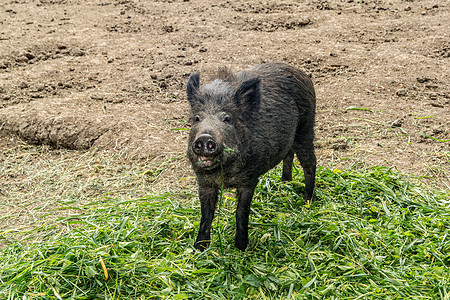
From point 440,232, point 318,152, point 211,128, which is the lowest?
point 318,152

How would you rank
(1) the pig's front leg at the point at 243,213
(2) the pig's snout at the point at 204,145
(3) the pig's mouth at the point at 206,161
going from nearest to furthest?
1. (2) the pig's snout at the point at 204,145
2. (3) the pig's mouth at the point at 206,161
3. (1) the pig's front leg at the point at 243,213

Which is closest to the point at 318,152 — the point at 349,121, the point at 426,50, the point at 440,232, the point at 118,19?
the point at 349,121

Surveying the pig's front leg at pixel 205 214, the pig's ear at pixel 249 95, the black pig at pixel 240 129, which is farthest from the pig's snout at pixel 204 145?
the pig's front leg at pixel 205 214

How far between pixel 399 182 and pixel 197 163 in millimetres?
2749

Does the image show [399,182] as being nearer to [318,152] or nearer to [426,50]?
[318,152]

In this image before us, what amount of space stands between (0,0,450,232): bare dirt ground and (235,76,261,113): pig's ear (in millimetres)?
1791

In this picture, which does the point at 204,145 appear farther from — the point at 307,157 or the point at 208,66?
the point at 208,66

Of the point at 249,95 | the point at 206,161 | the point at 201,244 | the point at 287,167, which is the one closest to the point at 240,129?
the point at 249,95

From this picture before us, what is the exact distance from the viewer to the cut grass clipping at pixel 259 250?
134 inches

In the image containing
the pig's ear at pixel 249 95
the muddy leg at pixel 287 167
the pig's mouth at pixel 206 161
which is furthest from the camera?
the muddy leg at pixel 287 167

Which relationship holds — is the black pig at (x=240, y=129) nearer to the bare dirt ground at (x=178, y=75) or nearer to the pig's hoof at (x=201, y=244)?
the pig's hoof at (x=201, y=244)

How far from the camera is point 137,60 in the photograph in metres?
8.12

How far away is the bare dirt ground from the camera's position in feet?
18.8

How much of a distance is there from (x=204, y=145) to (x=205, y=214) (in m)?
1.10
